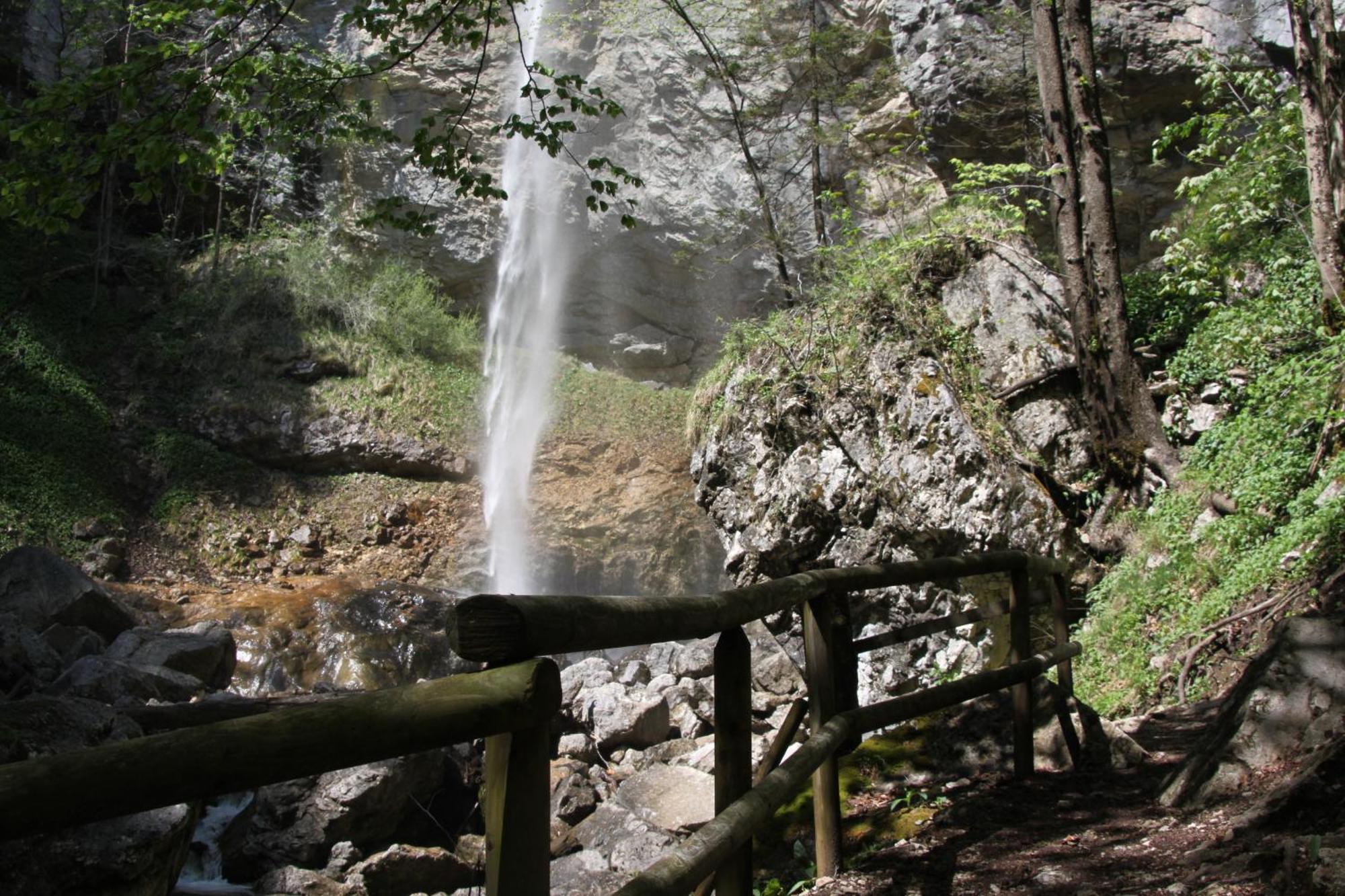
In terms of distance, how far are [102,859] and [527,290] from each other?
57.5 ft

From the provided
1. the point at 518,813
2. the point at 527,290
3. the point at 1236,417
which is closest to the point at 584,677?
the point at 1236,417

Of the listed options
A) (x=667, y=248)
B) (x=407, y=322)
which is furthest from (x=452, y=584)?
(x=667, y=248)

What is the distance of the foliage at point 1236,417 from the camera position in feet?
21.6

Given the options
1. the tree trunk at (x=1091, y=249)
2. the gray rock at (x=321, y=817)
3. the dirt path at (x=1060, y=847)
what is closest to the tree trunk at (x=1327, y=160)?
the tree trunk at (x=1091, y=249)

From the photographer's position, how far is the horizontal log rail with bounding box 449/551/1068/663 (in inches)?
59.6

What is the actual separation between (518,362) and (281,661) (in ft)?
32.5

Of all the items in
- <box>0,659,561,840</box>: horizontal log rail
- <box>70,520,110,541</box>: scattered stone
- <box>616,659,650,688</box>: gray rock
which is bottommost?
<box>616,659,650,688</box>: gray rock

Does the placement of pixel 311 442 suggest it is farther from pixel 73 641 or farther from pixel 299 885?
pixel 299 885

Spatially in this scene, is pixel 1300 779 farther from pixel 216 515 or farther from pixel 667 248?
pixel 667 248

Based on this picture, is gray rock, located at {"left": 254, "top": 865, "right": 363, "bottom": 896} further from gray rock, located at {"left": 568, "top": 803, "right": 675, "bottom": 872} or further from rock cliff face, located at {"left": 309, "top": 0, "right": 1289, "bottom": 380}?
rock cliff face, located at {"left": 309, "top": 0, "right": 1289, "bottom": 380}

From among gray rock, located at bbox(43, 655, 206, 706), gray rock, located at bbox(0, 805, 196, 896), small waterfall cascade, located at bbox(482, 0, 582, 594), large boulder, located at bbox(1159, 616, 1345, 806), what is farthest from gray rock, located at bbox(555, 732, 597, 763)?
small waterfall cascade, located at bbox(482, 0, 582, 594)

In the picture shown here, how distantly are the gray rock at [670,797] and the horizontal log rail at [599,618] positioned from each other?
3187 mm

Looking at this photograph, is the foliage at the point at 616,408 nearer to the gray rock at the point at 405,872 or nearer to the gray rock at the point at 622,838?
the gray rock at the point at 622,838

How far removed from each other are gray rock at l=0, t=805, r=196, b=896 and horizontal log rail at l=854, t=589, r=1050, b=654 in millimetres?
2567
